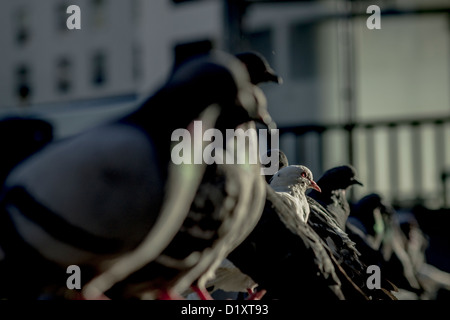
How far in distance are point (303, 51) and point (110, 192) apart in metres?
12.1

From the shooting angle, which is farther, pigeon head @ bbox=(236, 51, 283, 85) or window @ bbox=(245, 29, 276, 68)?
window @ bbox=(245, 29, 276, 68)

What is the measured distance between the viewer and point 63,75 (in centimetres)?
2520

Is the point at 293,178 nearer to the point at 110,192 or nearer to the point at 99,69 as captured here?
the point at 110,192

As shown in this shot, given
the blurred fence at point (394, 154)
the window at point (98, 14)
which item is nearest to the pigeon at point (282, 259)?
the blurred fence at point (394, 154)

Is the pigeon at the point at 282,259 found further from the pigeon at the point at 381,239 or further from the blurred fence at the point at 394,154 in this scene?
the blurred fence at the point at 394,154

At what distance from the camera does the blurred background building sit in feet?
28.6

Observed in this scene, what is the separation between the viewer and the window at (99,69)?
977 inches

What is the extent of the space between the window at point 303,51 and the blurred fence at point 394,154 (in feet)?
10.9

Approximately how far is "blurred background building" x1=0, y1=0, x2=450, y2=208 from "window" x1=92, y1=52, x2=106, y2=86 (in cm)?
125

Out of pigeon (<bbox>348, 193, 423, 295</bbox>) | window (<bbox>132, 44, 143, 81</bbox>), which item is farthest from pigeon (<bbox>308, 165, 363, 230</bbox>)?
window (<bbox>132, 44, 143, 81</bbox>)

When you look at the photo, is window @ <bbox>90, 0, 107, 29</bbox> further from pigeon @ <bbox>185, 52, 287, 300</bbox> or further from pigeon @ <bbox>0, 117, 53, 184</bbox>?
pigeon @ <bbox>185, 52, 287, 300</bbox>

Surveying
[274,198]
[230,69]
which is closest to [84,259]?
[230,69]

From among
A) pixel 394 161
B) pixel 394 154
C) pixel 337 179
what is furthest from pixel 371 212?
pixel 394 161

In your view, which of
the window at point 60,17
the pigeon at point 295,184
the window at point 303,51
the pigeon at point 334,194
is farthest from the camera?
the window at point 60,17
